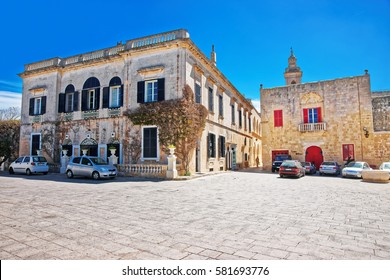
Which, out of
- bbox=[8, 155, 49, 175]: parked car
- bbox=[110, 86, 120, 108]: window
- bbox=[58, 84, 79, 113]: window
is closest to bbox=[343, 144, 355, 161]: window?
bbox=[110, 86, 120, 108]: window

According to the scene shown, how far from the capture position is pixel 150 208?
251 inches

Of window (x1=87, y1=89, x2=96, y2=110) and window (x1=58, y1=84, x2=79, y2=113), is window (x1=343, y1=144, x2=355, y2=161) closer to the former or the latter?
window (x1=87, y1=89, x2=96, y2=110)

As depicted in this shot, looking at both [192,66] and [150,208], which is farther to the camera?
[192,66]

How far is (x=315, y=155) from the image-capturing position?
23422mm

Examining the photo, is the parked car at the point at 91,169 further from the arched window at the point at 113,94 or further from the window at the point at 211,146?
the window at the point at 211,146

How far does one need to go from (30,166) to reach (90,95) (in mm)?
7056

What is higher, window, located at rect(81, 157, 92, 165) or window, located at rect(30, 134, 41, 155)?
window, located at rect(30, 134, 41, 155)

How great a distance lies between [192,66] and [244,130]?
15117mm

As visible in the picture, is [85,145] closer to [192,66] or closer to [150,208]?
[192,66]

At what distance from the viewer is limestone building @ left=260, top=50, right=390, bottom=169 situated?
21594 millimetres

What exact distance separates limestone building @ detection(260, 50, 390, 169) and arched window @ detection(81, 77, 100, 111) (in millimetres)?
16582

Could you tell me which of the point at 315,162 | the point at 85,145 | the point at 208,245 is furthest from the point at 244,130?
the point at 208,245

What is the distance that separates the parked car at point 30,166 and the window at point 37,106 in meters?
5.32

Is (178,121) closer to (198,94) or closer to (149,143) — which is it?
(149,143)
